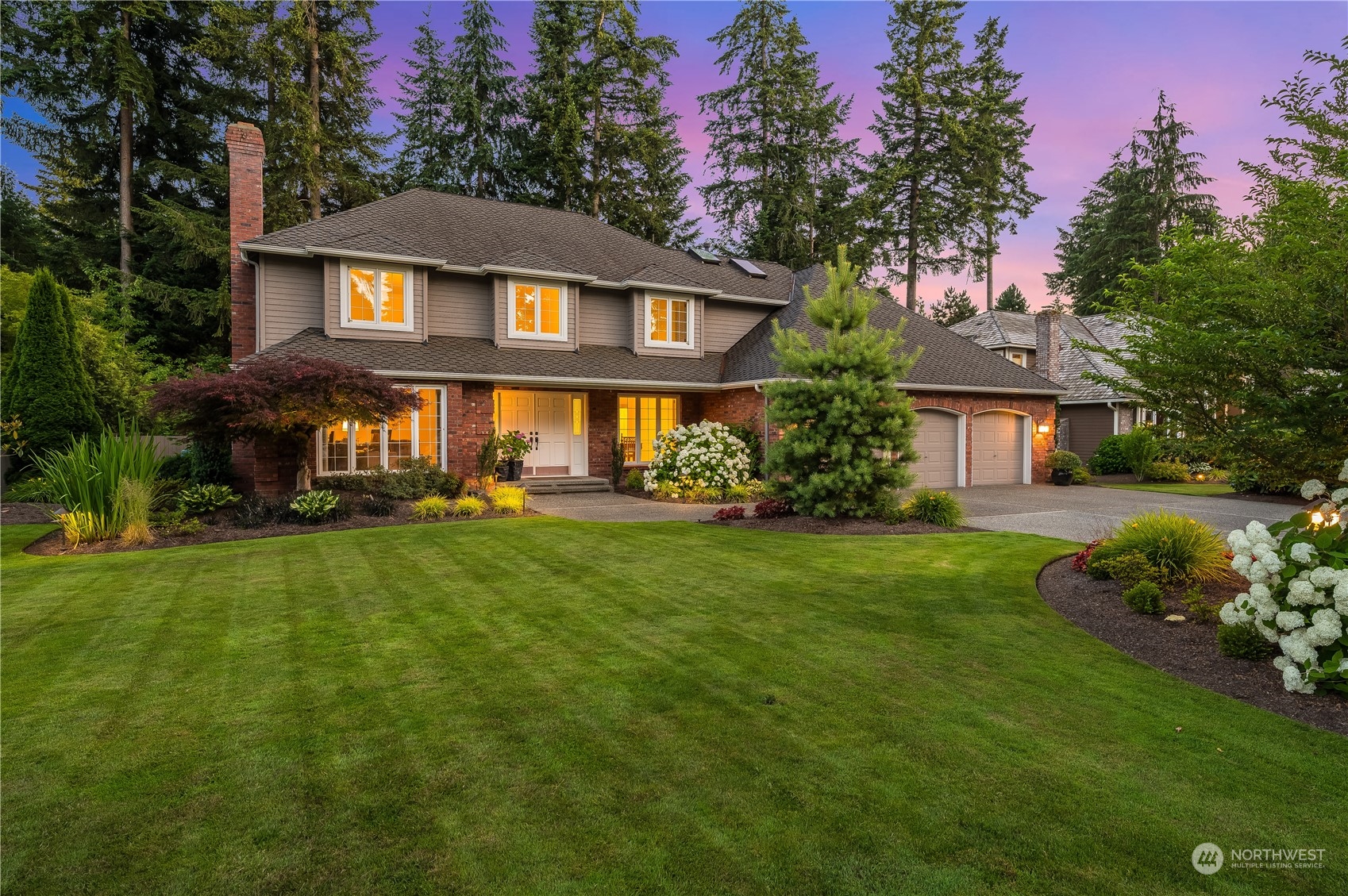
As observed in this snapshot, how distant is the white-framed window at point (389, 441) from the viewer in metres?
13.6

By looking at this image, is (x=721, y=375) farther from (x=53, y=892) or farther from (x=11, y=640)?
(x=53, y=892)

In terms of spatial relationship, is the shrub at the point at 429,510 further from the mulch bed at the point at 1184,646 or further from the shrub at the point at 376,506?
the mulch bed at the point at 1184,646

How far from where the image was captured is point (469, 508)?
1098 cm

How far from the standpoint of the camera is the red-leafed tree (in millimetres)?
9766

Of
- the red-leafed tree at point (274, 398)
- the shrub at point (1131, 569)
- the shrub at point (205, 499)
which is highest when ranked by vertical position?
the red-leafed tree at point (274, 398)

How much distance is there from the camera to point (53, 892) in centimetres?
215

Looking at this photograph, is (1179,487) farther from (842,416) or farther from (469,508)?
(469,508)

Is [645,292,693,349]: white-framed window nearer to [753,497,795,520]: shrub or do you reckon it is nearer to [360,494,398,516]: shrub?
[753,497,795,520]: shrub

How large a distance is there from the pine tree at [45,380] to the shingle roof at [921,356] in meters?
14.8

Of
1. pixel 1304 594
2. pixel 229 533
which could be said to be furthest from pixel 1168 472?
pixel 229 533

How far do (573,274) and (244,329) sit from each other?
751cm

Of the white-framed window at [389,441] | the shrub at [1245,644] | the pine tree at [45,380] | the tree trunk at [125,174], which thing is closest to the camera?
the shrub at [1245,644]

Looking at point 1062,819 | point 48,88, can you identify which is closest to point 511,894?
point 1062,819

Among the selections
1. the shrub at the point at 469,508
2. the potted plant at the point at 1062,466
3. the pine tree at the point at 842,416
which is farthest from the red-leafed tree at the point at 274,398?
the potted plant at the point at 1062,466
